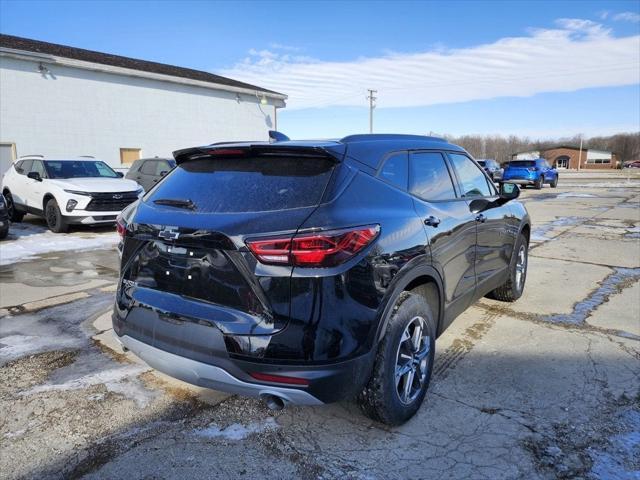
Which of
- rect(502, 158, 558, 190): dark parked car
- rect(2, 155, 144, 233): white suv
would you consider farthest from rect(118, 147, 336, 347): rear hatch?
rect(502, 158, 558, 190): dark parked car

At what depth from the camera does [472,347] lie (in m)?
4.05

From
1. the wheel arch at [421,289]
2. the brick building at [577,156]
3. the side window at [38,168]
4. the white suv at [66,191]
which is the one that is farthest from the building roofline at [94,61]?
the brick building at [577,156]

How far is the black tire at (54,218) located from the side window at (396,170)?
30.7ft

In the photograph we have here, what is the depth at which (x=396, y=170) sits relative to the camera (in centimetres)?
306

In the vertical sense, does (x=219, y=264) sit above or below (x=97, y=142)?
below

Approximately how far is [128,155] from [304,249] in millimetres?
20076

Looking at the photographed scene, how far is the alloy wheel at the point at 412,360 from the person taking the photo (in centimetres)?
281

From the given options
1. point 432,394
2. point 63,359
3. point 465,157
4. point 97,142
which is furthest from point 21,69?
point 432,394

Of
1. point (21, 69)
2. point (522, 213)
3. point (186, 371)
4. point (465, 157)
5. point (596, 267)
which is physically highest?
point (21, 69)

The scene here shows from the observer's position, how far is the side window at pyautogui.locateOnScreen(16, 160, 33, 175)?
11719mm

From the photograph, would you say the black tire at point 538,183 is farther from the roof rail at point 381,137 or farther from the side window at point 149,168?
the roof rail at point 381,137

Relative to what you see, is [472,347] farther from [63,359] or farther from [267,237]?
[63,359]

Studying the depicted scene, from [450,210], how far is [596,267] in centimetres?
495

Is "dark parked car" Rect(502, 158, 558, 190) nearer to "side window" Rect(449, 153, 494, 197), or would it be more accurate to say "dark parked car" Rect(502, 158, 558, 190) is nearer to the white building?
the white building
